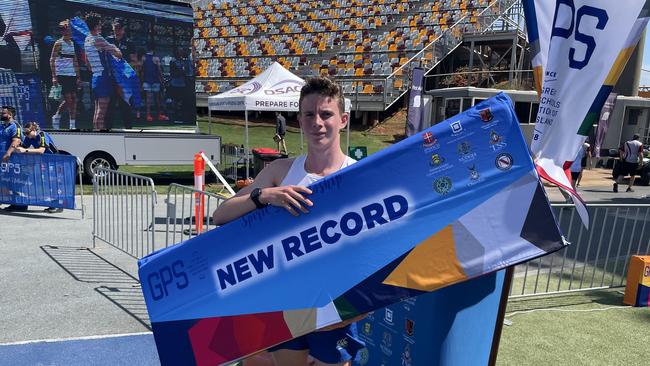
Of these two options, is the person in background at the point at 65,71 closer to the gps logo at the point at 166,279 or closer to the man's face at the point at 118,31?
the man's face at the point at 118,31

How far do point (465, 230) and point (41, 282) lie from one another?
479cm

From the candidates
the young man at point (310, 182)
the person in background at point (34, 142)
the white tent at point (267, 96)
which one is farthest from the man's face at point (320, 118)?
the white tent at point (267, 96)

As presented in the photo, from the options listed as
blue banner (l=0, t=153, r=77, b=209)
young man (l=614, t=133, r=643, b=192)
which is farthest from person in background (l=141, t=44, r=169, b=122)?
young man (l=614, t=133, r=643, b=192)

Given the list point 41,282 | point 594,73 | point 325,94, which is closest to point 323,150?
point 325,94

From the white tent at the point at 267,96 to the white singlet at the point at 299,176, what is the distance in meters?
8.93

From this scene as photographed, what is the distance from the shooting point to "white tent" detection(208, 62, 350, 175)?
1170 centimetres

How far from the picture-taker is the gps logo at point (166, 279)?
2217 mm

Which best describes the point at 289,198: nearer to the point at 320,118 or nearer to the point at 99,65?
the point at 320,118

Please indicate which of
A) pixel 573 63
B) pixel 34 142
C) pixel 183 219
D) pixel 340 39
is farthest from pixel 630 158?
pixel 340 39

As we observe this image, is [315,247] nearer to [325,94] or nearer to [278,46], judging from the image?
[325,94]

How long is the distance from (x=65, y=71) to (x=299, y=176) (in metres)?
13.5

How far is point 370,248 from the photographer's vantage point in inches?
78.1

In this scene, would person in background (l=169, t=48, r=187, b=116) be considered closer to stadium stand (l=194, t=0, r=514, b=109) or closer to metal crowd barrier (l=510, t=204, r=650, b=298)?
metal crowd barrier (l=510, t=204, r=650, b=298)

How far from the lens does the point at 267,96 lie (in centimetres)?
1190
